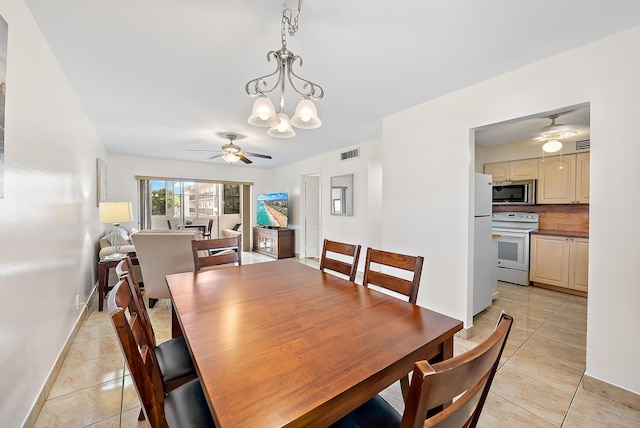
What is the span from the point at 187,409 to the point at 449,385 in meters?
1.02

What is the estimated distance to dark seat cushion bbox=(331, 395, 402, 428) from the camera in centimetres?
96

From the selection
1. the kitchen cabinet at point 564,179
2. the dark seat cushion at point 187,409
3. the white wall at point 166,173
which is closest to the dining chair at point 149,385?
the dark seat cushion at point 187,409

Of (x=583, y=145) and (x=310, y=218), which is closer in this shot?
(x=583, y=145)

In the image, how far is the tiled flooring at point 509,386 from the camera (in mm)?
1550

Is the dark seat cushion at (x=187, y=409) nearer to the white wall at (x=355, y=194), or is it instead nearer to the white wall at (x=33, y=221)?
the white wall at (x=33, y=221)

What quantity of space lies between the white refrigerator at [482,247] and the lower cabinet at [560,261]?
150 cm

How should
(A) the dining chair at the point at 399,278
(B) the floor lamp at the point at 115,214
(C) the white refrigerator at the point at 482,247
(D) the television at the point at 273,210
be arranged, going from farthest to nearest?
(D) the television at the point at 273,210 → (B) the floor lamp at the point at 115,214 → (C) the white refrigerator at the point at 482,247 → (A) the dining chair at the point at 399,278

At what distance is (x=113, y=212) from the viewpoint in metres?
3.29

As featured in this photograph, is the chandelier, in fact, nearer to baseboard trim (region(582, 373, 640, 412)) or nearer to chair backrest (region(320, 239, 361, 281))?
chair backrest (region(320, 239, 361, 281))

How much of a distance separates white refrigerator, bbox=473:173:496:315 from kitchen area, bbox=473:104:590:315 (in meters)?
0.11

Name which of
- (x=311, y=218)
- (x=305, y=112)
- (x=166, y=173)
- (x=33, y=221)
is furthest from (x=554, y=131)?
(x=166, y=173)

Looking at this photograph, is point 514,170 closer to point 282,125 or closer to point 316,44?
point 316,44

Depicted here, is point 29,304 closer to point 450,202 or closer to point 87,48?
point 87,48

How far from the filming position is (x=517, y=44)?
1.83 metres
